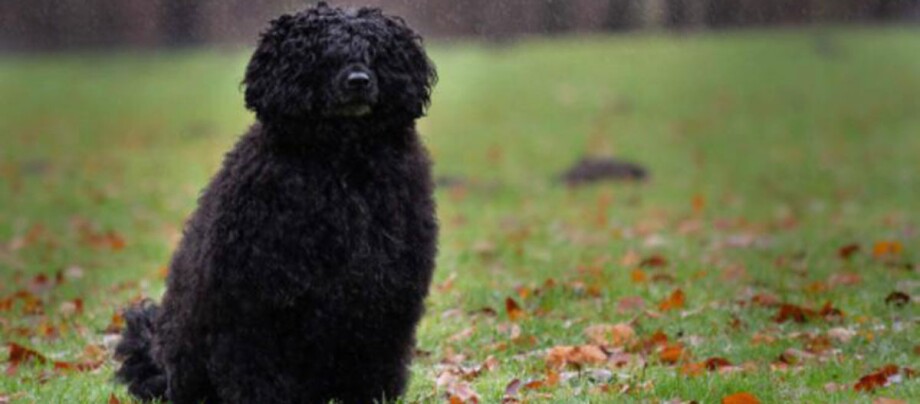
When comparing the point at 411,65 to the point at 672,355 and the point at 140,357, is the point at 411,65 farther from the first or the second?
the point at 672,355

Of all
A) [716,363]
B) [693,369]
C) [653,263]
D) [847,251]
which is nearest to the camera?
[693,369]

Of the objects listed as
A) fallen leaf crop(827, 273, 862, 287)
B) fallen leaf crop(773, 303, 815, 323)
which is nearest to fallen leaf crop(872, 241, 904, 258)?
fallen leaf crop(827, 273, 862, 287)

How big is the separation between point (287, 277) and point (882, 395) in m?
2.83

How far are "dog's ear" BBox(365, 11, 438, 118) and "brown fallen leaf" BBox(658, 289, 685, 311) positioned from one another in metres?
3.10

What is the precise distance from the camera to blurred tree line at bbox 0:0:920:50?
32312 millimetres

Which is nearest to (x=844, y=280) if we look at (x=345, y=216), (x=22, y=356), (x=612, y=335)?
(x=612, y=335)

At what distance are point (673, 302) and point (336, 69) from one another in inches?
145

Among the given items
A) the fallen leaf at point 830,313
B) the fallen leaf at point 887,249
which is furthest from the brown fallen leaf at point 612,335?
the fallen leaf at point 887,249

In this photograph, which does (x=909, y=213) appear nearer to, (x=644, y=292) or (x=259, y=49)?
(x=644, y=292)

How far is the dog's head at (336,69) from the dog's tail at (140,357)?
1.54 meters

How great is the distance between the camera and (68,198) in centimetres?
1560

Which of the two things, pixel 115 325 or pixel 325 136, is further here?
pixel 115 325

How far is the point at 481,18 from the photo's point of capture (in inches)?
1309

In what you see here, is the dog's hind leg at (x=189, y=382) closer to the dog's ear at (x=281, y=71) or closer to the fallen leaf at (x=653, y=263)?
the dog's ear at (x=281, y=71)
